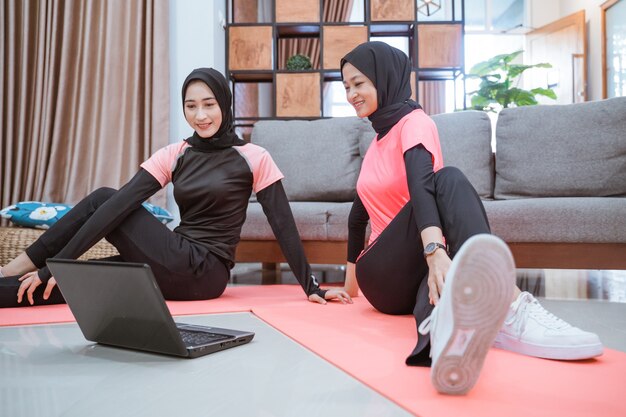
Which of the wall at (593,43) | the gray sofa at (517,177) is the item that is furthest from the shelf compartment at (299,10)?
the wall at (593,43)

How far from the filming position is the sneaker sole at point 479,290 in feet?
2.56

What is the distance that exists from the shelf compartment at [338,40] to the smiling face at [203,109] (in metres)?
2.26

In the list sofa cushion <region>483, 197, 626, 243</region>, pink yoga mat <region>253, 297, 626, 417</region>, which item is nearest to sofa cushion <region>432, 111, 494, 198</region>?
sofa cushion <region>483, 197, 626, 243</region>

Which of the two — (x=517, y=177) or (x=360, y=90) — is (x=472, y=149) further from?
(x=360, y=90)

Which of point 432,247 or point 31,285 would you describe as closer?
point 432,247

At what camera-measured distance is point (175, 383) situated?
98 centimetres

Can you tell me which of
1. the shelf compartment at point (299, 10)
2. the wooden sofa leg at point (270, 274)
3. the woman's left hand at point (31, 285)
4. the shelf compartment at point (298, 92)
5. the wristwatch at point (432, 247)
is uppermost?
the shelf compartment at point (299, 10)

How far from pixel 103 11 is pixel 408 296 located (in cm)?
285

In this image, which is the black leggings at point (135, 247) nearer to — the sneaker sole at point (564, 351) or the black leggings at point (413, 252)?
the black leggings at point (413, 252)

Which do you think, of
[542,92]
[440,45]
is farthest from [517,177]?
[542,92]

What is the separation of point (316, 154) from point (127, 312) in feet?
6.49

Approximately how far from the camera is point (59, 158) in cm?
335

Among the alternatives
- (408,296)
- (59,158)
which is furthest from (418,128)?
(59,158)

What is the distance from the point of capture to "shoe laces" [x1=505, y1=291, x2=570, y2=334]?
115cm
